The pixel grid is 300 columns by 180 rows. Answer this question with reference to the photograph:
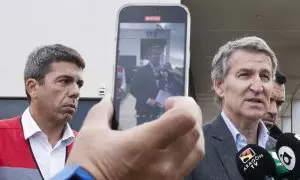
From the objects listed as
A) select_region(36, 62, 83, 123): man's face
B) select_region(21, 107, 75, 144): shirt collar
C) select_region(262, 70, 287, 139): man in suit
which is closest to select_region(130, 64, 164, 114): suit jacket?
select_region(21, 107, 75, 144): shirt collar

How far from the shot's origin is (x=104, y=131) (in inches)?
23.9

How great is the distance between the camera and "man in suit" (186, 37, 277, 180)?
2012mm

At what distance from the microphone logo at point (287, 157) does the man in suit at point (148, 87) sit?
2.66ft

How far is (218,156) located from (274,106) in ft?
3.35

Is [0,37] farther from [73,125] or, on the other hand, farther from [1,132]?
[1,132]

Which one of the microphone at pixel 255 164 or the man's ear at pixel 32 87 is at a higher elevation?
the man's ear at pixel 32 87

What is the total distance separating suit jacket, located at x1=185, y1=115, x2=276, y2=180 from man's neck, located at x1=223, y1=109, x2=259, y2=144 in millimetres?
43

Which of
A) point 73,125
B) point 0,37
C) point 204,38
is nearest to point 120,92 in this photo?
point 73,125

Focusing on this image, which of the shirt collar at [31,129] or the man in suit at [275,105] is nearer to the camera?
the shirt collar at [31,129]

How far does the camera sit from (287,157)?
1609 millimetres

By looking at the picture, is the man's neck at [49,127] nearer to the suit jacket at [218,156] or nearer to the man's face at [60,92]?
the man's face at [60,92]

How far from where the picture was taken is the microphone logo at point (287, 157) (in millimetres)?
1584

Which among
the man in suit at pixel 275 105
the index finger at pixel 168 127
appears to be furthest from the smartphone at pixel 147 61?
the man in suit at pixel 275 105

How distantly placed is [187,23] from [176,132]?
55 centimetres
